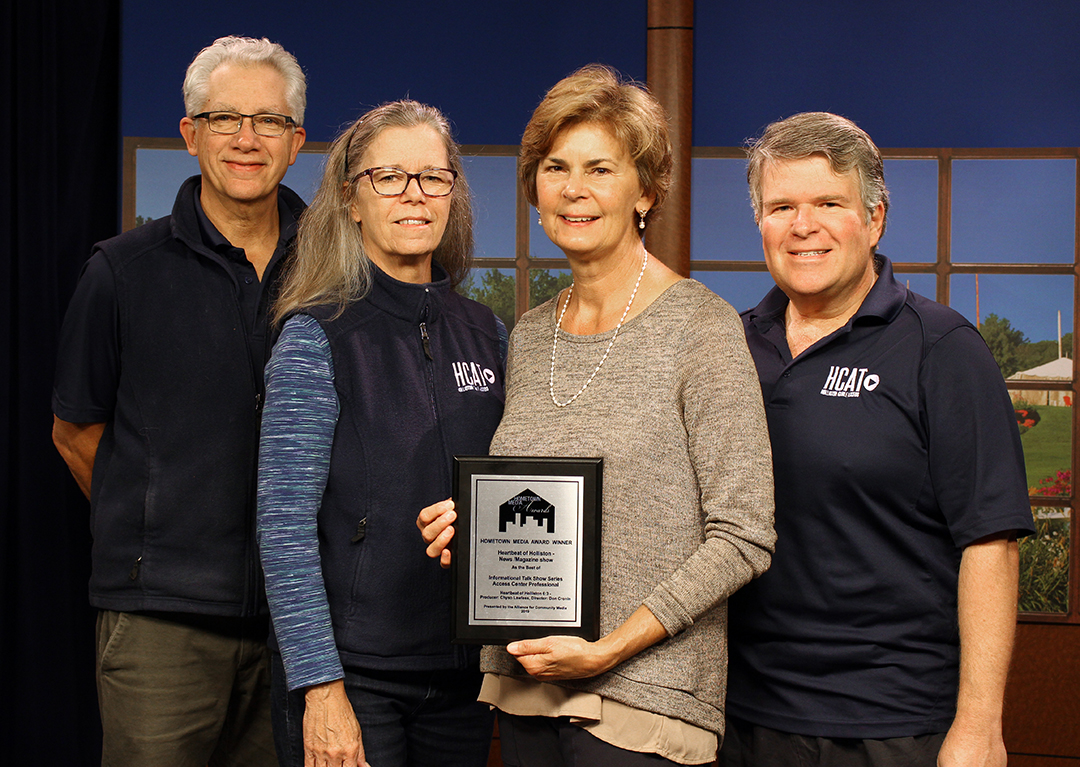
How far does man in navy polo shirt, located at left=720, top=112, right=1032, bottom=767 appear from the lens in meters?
1.57

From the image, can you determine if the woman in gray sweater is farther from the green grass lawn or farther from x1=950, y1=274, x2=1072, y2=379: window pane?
the green grass lawn

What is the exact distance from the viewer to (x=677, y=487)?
1.45m

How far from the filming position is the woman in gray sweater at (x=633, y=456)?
4.58 feet

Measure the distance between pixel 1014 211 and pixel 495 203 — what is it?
211cm

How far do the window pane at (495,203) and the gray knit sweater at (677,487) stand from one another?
2.25m

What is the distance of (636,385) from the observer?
4.90 feet

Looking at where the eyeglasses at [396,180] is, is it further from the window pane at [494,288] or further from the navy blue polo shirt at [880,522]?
the window pane at [494,288]

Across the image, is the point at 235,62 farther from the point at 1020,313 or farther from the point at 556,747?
the point at 1020,313

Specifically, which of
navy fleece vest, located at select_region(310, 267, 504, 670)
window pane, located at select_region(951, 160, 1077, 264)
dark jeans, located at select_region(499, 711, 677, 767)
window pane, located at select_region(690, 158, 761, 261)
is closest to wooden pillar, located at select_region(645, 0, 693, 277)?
window pane, located at select_region(690, 158, 761, 261)

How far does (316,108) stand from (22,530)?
1975mm

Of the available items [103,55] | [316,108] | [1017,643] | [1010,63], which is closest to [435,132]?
[316,108]

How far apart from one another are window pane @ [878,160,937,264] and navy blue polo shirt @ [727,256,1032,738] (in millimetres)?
2082

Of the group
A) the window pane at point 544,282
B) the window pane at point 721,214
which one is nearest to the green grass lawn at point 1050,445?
the window pane at point 721,214

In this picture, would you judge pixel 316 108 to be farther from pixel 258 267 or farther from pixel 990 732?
pixel 990 732
